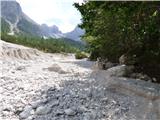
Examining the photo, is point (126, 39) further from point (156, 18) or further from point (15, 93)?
point (15, 93)

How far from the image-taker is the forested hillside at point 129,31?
17.9 m

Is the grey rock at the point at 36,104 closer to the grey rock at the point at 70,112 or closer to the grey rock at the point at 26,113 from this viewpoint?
the grey rock at the point at 26,113

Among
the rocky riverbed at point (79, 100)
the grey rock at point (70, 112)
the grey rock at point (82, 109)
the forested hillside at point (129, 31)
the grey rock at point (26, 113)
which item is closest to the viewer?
the rocky riverbed at point (79, 100)

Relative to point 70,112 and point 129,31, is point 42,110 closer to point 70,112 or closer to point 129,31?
point 70,112

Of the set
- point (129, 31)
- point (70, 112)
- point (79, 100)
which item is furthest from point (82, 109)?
point (129, 31)

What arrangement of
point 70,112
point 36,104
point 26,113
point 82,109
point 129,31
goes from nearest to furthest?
point 70,112, point 82,109, point 26,113, point 36,104, point 129,31

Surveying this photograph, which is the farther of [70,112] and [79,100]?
[79,100]

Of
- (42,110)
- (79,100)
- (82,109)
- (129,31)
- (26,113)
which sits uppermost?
(129,31)

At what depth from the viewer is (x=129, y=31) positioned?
20891mm

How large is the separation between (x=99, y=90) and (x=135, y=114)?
10.6ft

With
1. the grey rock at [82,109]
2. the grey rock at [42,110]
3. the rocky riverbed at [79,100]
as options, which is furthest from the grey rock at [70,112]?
the grey rock at [42,110]

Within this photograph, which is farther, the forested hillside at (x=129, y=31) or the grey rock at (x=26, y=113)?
the forested hillside at (x=129, y=31)

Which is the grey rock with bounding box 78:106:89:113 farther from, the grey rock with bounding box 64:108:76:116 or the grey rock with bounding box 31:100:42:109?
the grey rock with bounding box 31:100:42:109

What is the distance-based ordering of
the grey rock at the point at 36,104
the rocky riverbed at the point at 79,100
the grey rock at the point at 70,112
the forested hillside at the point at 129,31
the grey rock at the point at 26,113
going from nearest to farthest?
the rocky riverbed at the point at 79,100, the grey rock at the point at 70,112, the grey rock at the point at 26,113, the grey rock at the point at 36,104, the forested hillside at the point at 129,31
